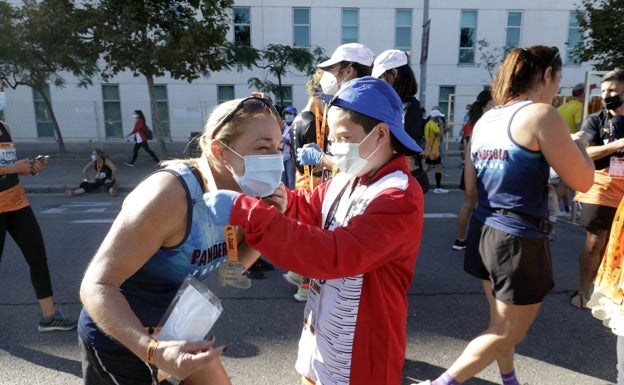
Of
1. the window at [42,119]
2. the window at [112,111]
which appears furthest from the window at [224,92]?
the window at [42,119]

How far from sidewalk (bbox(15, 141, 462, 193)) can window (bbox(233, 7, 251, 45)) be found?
5951 millimetres

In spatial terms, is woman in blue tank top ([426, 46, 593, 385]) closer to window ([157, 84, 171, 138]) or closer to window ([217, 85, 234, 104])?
window ([217, 85, 234, 104])

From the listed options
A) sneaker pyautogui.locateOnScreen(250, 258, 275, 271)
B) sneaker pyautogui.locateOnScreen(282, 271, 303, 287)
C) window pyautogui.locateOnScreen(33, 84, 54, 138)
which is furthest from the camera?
window pyautogui.locateOnScreen(33, 84, 54, 138)

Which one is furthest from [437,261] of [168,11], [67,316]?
[168,11]

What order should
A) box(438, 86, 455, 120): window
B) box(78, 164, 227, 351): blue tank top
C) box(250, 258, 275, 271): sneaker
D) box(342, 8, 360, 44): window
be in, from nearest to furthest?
box(78, 164, 227, 351): blue tank top
box(250, 258, 275, 271): sneaker
box(342, 8, 360, 44): window
box(438, 86, 455, 120): window

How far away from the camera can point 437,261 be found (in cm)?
A: 503

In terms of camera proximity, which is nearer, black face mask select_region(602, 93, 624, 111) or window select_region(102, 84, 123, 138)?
black face mask select_region(602, 93, 624, 111)

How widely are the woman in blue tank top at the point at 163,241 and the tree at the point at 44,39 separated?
13.4m

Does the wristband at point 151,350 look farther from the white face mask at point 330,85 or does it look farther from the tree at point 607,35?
the tree at point 607,35

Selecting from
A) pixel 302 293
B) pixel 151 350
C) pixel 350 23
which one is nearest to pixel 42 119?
pixel 350 23

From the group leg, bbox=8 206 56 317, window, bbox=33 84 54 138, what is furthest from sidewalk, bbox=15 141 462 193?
leg, bbox=8 206 56 317

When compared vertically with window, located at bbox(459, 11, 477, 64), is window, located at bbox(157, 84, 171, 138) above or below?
below

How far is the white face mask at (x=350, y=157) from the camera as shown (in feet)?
5.17

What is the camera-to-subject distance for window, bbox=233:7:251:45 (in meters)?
20.9
